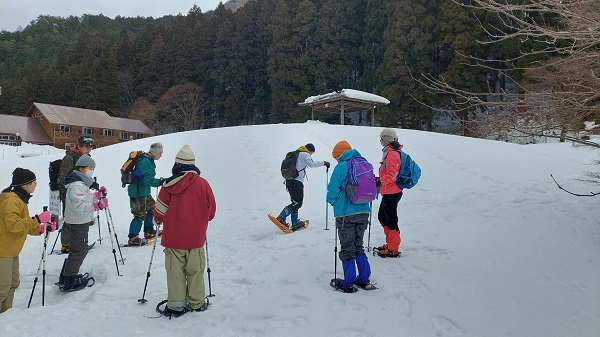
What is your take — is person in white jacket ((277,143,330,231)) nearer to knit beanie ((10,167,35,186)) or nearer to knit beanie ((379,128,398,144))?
knit beanie ((379,128,398,144))

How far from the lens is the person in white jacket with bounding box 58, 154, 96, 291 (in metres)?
4.41

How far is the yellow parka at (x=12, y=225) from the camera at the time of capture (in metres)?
3.64

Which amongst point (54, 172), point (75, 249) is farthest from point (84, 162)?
point (54, 172)

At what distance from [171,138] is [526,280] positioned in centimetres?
1384

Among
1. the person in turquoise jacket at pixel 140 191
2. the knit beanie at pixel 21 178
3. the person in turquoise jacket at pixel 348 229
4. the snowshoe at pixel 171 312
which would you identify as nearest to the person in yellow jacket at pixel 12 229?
the knit beanie at pixel 21 178

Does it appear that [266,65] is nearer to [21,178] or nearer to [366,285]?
[21,178]

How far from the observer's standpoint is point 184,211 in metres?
3.62

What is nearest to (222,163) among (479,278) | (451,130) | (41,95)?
(479,278)

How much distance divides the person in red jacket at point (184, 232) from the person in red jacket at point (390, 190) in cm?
244

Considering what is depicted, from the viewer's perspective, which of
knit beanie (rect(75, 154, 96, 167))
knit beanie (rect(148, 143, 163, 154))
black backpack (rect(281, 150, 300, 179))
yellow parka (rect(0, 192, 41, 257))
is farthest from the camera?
black backpack (rect(281, 150, 300, 179))

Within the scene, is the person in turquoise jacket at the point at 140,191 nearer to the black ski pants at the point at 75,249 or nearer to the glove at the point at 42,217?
the black ski pants at the point at 75,249

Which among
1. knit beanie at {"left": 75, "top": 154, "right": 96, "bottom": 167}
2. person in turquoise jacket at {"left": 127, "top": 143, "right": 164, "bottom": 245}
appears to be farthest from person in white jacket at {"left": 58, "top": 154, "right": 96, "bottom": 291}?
person in turquoise jacket at {"left": 127, "top": 143, "right": 164, "bottom": 245}

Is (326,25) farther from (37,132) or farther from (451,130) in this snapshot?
(37,132)

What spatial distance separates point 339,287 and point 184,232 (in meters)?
1.82
